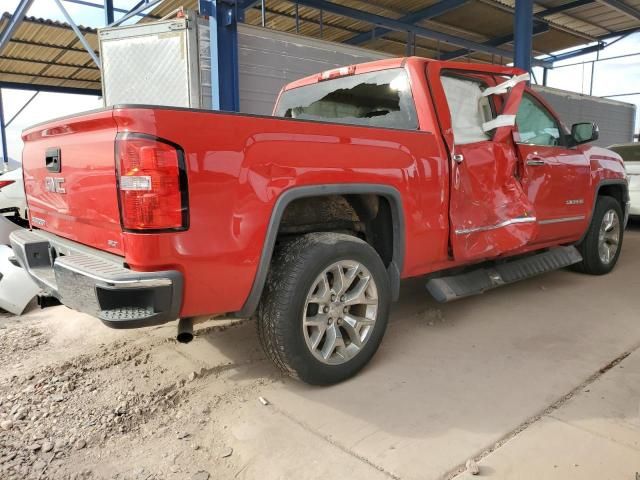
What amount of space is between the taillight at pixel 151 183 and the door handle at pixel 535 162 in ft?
9.30

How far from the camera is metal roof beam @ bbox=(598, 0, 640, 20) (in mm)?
10969

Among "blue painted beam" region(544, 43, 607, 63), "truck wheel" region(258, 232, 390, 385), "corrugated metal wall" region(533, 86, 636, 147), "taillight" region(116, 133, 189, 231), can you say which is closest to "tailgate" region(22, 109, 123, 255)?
"taillight" region(116, 133, 189, 231)

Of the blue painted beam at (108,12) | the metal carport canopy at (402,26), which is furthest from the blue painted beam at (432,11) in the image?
the blue painted beam at (108,12)

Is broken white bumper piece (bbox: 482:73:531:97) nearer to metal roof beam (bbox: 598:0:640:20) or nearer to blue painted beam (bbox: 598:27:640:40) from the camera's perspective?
metal roof beam (bbox: 598:0:640:20)

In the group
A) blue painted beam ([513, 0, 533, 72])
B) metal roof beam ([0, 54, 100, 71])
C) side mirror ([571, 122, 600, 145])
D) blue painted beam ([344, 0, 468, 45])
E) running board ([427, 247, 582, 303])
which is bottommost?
running board ([427, 247, 582, 303])

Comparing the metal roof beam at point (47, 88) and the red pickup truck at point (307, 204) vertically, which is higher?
the metal roof beam at point (47, 88)

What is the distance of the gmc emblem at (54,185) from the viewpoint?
2.64 m

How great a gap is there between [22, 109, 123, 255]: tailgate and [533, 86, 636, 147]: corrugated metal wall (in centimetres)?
1218

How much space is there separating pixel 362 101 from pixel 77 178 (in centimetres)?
205

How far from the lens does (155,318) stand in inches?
81.4

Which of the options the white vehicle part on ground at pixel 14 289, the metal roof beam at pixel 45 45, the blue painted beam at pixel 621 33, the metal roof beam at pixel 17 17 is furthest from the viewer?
the blue painted beam at pixel 621 33

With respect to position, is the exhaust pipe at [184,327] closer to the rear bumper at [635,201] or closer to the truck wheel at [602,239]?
the truck wheel at [602,239]

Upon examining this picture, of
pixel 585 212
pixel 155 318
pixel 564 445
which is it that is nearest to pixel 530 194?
pixel 585 212

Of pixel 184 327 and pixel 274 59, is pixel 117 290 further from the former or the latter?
pixel 274 59
